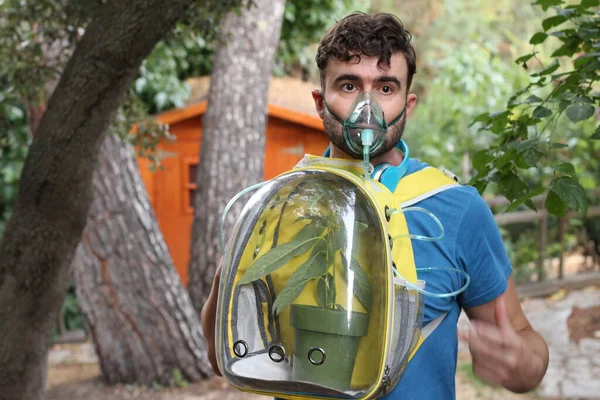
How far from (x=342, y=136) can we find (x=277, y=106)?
8.54 meters

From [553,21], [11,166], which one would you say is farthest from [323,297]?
[11,166]

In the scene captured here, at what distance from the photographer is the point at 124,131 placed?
434 centimetres

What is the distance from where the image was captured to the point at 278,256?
1.74 metres

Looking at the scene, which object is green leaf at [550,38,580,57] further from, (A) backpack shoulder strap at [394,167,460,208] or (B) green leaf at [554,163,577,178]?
(A) backpack shoulder strap at [394,167,460,208]

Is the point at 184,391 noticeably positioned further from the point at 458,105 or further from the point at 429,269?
the point at 458,105

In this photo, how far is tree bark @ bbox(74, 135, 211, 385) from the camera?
20.9ft

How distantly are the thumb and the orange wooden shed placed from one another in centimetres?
878

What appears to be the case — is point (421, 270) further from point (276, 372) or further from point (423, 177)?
point (276, 372)

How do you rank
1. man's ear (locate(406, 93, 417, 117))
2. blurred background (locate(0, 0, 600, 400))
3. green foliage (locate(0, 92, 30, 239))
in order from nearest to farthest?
man's ear (locate(406, 93, 417, 117)) < blurred background (locate(0, 0, 600, 400)) < green foliage (locate(0, 92, 30, 239))

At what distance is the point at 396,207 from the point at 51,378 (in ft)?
21.7

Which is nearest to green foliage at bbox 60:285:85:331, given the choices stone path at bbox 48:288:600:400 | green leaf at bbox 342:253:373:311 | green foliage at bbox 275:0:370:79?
stone path at bbox 48:288:600:400

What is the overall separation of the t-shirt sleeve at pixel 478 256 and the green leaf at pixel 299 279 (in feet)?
1.06

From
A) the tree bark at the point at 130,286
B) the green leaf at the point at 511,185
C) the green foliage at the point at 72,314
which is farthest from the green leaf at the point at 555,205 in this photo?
the green foliage at the point at 72,314

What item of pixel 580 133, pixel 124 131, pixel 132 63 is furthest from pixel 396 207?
pixel 580 133
